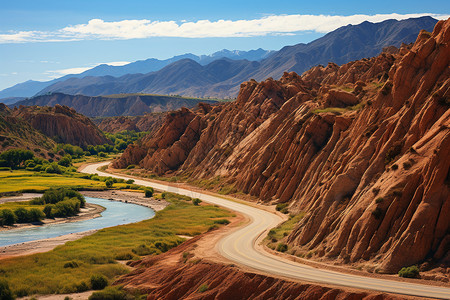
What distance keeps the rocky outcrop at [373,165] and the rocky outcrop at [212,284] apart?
22.6 feet

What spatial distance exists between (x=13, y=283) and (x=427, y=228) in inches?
1480

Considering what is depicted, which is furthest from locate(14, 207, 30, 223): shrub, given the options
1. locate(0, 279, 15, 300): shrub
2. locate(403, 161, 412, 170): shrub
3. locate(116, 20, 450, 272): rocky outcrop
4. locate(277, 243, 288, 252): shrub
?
locate(403, 161, 412, 170): shrub

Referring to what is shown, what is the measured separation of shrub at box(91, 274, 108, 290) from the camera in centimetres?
5166

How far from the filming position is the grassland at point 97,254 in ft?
169

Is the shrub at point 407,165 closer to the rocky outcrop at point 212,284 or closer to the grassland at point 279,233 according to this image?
the rocky outcrop at point 212,284

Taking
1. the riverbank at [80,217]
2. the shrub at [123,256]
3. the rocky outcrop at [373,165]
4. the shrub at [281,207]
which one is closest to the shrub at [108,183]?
the riverbank at [80,217]

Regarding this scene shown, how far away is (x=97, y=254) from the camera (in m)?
62.0

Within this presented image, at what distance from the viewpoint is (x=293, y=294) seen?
39.6 meters

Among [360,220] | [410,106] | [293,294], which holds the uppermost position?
[410,106]

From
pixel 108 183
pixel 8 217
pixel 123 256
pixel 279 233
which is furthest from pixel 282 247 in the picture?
pixel 108 183

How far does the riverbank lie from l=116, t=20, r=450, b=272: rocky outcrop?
68.7ft

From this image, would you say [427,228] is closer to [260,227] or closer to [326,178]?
[326,178]

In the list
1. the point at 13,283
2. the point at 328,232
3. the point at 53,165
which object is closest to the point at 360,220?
the point at 328,232

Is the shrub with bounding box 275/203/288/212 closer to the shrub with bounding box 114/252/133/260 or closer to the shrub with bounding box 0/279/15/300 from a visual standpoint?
the shrub with bounding box 114/252/133/260
